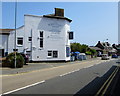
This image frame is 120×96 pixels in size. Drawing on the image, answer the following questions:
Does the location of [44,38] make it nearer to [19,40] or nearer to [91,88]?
[19,40]

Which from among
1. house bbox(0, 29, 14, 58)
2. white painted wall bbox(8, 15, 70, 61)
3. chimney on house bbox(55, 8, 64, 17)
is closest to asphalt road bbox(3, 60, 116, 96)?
white painted wall bbox(8, 15, 70, 61)

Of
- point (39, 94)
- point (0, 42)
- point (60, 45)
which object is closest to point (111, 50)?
point (60, 45)

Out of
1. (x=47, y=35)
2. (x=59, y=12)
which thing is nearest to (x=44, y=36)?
(x=47, y=35)

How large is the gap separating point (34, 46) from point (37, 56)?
199 cm

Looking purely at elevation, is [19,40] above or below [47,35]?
below

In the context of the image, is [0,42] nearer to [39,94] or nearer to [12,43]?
[12,43]

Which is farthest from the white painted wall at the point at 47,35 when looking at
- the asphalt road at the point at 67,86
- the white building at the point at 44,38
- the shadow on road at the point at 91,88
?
the shadow on road at the point at 91,88

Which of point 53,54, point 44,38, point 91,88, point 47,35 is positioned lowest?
point 91,88

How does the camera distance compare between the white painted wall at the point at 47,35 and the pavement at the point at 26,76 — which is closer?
the pavement at the point at 26,76

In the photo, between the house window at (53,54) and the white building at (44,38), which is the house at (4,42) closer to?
the white building at (44,38)

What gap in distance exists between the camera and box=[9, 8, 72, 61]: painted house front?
34.9 m

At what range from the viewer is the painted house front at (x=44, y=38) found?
3491 cm

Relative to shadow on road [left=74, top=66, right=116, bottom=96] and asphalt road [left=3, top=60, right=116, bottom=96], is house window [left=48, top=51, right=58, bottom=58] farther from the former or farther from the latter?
shadow on road [left=74, top=66, right=116, bottom=96]

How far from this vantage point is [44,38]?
119ft
